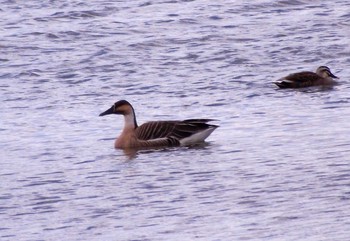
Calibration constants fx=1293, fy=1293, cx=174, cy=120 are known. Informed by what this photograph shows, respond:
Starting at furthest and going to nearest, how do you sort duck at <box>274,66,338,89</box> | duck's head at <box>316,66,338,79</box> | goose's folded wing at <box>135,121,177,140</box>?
duck's head at <box>316,66,338,79</box>
duck at <box>274,66,338,89</box>
goose's folded wing at <box>135,121,177,140</box>

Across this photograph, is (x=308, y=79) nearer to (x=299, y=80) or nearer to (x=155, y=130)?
(x=299, y=80)

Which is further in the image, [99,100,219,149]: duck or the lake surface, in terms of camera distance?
[99,100,219,149]: duck

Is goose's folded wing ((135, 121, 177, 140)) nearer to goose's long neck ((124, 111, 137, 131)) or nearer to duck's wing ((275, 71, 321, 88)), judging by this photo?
goose's long neck ((124, 111, 137, 131))

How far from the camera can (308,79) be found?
59.5 feet

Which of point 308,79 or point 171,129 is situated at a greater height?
point 171,129

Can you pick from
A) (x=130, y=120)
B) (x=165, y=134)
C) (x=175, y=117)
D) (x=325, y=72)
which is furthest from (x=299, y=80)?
(x=165, y=134)

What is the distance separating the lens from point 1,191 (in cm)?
1176

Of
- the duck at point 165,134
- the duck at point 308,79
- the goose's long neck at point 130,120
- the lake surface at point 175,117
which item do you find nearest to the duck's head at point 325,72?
the duck at point 308,79

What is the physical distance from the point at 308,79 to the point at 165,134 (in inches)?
164

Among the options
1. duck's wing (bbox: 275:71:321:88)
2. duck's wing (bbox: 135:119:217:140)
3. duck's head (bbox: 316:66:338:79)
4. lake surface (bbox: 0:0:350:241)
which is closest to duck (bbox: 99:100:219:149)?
duck's wing (bbox: 135:119:217:140)

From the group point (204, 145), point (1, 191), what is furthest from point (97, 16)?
point (1, 191)

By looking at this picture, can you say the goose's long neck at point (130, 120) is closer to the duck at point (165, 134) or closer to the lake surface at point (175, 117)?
the duck at point (165, 134)

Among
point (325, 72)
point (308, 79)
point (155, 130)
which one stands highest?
point (155, 130)

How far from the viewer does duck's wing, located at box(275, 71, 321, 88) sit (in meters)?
17.7
